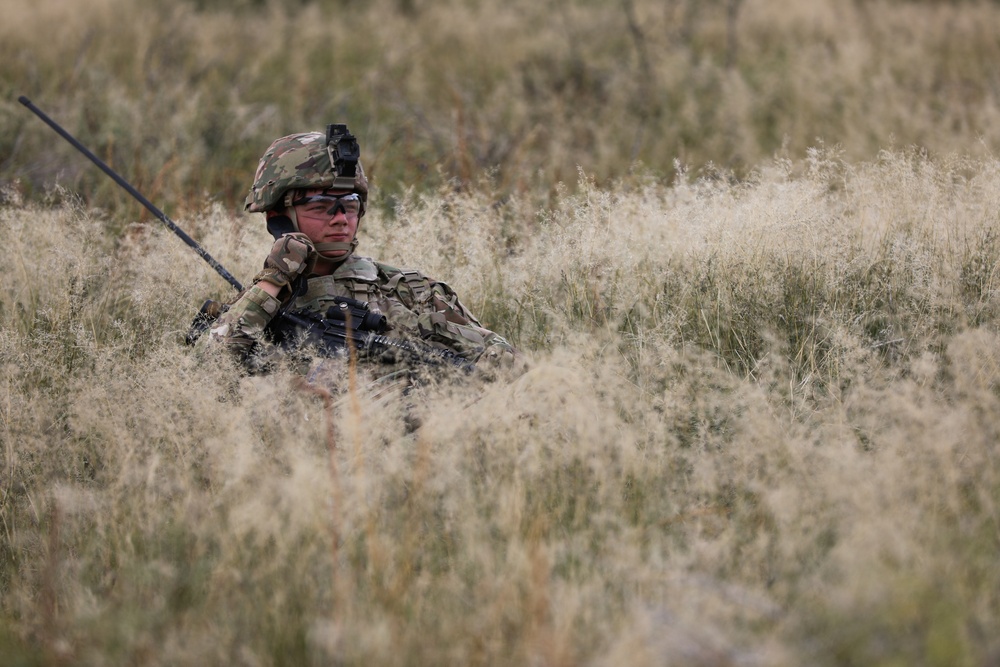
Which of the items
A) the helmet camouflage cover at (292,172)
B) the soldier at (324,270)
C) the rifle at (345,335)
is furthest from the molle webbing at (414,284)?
the helmet camouflage cover at (292,172)

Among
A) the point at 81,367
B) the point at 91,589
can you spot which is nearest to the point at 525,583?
the point at 91,589

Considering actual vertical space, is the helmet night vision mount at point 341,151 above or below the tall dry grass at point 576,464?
above

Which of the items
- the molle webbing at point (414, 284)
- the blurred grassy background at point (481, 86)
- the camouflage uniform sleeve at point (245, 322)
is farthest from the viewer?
the blurred grassy background at point (481, 86)

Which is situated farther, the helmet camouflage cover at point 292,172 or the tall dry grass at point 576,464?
the helmet camouflage cover at point 292,172

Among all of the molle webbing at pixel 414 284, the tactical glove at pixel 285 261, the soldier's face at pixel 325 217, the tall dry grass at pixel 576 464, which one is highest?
the soldier's face at pixel 325 217

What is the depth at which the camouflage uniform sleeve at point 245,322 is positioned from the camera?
321cm

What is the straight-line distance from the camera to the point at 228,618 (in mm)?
2258

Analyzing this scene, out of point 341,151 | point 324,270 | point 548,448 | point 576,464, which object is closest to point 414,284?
point 324,270

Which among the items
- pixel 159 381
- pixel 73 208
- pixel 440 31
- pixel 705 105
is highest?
pixel 440 31

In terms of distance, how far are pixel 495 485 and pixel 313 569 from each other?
1.86 ft

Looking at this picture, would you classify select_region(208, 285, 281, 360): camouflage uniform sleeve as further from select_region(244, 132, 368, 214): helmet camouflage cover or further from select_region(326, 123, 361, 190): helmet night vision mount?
select_region(326, 123, 361, 190): helmet night vision mount

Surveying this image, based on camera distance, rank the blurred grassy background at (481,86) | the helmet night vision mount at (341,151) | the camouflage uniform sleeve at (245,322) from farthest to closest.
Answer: the blurred grassy background at (481,86) → the helmet night vision mount at (341,151) → the camouflage uniform sleeve at (245,322)

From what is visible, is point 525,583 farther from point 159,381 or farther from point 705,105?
point 705,105

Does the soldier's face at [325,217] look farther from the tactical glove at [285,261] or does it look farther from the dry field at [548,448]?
the dry field at [548,448]
